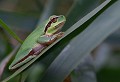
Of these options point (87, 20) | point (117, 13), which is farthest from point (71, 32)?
point (117, 13)

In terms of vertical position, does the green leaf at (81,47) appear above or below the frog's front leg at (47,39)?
above

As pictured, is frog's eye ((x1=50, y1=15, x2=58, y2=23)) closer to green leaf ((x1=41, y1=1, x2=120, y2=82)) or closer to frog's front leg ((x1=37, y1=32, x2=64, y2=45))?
frog's front leg ((x1=37, y1=32, x2=64, y2=45))

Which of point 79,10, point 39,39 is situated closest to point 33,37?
point 39,39

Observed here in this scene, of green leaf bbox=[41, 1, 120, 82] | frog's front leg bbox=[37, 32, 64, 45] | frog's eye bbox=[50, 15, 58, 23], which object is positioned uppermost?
green leaf bbox=[41, 1, 120, 82]

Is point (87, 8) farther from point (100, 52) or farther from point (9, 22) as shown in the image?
point (100, 52)

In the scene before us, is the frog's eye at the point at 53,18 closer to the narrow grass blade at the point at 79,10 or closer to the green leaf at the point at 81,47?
the narrow grass blade at the point at 79,10

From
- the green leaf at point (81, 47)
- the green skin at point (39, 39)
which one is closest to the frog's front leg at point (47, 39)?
the green skin at point (39, 39)

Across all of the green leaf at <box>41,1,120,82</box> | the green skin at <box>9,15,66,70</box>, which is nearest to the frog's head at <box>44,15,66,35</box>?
the green skin at <box>9,15,66,70</box>

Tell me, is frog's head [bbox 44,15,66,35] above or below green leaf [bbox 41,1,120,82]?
below

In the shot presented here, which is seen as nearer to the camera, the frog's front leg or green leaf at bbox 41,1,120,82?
green leaf at bbox 41,1,120,82
